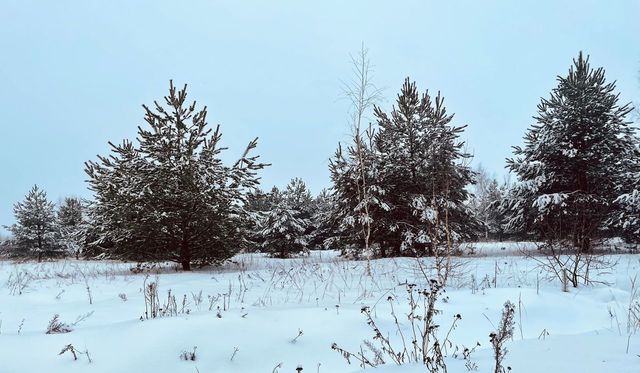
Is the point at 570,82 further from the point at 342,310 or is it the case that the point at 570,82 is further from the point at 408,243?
the point at 342,310

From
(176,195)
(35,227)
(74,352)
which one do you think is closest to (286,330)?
(74,352)

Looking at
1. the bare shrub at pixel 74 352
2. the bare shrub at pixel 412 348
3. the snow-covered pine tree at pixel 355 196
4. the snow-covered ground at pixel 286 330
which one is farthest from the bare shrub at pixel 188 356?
the snow-covered pine tree at pixel 355 196

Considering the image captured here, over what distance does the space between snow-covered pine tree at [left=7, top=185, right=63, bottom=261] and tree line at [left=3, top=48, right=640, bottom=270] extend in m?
7.94

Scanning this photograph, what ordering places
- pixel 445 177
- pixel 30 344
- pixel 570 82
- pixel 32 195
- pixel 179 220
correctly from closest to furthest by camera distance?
pixel 30 344 → pixel 445 177 → pixel 179 220 → pixel 570 82 → pixel 32 195

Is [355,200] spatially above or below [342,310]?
above

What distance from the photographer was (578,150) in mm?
13531

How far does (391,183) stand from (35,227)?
2263cm

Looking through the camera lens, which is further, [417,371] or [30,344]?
[30,344]

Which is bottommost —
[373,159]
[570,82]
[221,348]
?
[221,348]

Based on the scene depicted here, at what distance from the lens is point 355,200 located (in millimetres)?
14812

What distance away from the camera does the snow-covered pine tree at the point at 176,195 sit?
945cm

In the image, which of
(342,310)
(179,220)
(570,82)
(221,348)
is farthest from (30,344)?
(570,82)

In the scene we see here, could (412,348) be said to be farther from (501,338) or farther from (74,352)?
(74,352)

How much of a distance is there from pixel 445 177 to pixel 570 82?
9.52 meters
